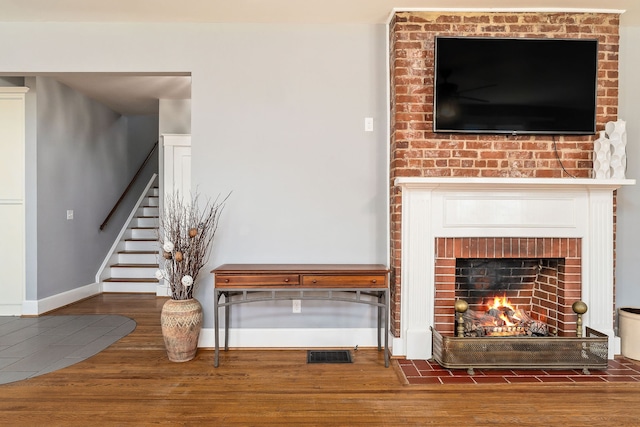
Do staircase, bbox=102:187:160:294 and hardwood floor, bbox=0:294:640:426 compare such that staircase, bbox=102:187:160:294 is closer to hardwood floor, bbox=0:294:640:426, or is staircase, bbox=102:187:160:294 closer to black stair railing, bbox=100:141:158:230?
black stair railing, bbox=100:141:158:230

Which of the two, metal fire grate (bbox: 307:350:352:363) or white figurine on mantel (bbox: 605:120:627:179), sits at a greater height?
white figurine on mantel (bbox: 605:120:627:179)

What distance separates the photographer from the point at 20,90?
13.9 ft

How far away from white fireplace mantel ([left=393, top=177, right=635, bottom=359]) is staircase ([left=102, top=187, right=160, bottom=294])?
154 inches

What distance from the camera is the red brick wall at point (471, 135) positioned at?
302 cm

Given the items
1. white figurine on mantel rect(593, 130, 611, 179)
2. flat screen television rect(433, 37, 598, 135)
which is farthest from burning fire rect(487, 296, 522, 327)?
flat screen television rect(433, 37, 598, 135)

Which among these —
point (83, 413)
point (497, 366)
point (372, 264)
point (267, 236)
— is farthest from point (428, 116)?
point (83, 413)

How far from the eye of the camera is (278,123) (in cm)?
326

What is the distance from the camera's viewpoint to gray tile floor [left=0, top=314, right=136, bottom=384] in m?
2.82

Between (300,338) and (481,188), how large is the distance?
1.88 meters

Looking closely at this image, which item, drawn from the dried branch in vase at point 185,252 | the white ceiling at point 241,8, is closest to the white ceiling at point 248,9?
A: the white ceiling at point 241,8

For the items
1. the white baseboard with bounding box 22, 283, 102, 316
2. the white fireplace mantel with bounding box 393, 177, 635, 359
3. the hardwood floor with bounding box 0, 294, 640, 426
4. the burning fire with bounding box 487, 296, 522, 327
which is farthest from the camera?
the white baseboard with bounding box 22, 283, 102, 316

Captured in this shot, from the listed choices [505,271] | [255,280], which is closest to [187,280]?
[255,280]

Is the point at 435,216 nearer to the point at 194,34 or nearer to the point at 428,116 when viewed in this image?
the point at 428,116

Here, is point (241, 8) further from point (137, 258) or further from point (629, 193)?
point (137, 258)
